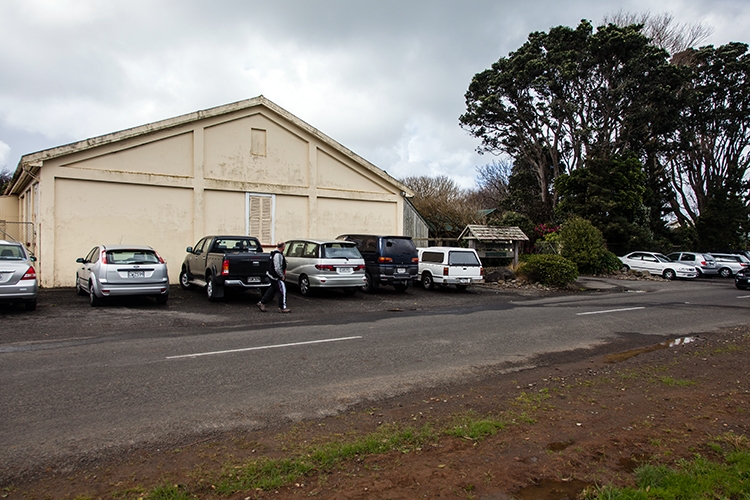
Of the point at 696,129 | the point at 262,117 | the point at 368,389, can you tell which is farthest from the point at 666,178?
the point at 368,389

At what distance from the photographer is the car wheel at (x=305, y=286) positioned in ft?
53.0

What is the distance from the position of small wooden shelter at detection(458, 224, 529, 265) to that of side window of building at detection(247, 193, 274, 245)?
33.4ft

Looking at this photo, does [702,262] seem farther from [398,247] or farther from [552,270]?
[398,247]

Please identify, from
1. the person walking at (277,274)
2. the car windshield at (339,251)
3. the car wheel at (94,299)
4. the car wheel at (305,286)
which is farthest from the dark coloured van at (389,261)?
the car wheel at (94,299)

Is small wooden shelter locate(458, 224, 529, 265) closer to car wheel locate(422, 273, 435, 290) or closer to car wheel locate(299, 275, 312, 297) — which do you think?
car wheel locate(422, 273, 435, 290)

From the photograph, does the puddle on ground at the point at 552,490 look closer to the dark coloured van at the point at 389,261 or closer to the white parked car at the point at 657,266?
the dark coloured van at the point at 389,261

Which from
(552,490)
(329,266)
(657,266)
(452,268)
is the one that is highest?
(329,266)

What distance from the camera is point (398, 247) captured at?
1766 cm

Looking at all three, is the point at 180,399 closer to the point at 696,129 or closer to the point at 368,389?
the point at 368,389

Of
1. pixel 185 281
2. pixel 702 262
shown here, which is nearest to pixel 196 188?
pixel 185 281

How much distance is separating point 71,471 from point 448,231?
110 feet

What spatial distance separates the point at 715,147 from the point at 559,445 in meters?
44.5

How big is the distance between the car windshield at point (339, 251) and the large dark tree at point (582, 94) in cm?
2431

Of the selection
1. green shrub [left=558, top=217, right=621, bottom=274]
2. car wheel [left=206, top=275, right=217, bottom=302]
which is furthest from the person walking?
green shrub [left=558, top=217, right=621, bottom=274]
